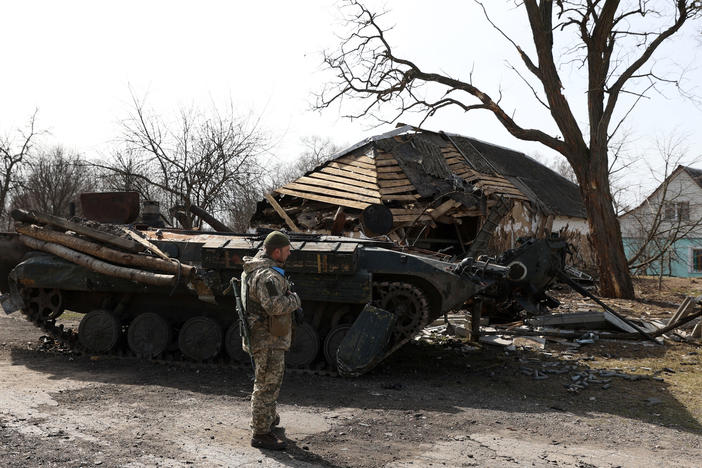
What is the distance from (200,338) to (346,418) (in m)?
3.41

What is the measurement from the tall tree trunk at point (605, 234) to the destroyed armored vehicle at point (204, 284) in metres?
6.79

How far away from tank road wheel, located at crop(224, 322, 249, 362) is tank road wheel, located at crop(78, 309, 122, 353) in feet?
5.87

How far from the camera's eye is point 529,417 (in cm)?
643

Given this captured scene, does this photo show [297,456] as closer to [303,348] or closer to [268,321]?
[268,321]

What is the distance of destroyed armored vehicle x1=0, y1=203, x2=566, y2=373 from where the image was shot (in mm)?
8289

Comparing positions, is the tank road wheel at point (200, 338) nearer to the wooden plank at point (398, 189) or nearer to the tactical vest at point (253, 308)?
the tactical vest at point (253, 308)

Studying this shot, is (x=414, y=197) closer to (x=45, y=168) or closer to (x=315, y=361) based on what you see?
(x=315, y=361)

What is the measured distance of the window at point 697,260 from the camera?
3762cm

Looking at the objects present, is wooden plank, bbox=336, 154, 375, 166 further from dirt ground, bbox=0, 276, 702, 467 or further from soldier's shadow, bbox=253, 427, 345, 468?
soldier's shadow, bbox=253, 427, 345, 468

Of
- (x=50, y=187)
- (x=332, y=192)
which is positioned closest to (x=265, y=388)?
(x=332, y=192)

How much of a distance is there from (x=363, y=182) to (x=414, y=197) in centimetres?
166

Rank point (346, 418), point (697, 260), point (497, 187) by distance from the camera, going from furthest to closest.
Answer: point (697, 260) → point (497, 187) → point (346, 418)

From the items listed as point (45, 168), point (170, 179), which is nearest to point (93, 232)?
point (170, 179)

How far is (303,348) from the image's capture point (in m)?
8.41
